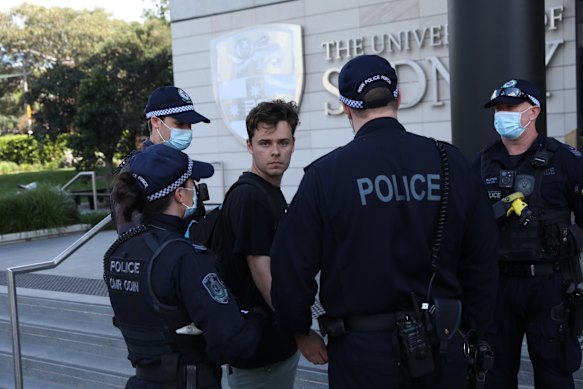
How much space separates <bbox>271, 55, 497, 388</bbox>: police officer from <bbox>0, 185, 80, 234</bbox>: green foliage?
406 inches

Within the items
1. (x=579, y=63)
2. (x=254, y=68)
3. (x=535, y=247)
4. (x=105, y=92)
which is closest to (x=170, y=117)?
(x=535, y=247)

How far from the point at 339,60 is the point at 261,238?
991 centimetres

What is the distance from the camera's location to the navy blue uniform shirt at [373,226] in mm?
2152

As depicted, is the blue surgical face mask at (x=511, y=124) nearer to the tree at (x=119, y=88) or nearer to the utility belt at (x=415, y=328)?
the utility belt at (x=415, y=328)

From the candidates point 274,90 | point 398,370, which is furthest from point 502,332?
point 274,90

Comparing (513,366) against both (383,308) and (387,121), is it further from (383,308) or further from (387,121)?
(387,121)

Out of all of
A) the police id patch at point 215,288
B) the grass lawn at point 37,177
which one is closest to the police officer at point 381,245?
the police id patch at point 215,288

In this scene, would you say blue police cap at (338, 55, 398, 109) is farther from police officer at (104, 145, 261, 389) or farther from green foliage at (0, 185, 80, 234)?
green foliage at (0, 185, 80, 234)

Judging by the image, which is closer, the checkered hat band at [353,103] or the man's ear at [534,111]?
the checkered hat band at [353,103]

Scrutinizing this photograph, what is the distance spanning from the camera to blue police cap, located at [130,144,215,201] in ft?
7.45

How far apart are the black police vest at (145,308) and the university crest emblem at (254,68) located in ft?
33.7

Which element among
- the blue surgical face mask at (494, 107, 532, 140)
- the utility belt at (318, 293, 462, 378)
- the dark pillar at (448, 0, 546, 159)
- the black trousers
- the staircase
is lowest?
the staircase

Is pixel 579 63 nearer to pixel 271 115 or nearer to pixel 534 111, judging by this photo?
pixel 534 111

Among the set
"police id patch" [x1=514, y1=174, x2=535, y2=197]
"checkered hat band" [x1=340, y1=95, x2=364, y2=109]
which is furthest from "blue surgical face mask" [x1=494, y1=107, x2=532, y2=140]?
"checkered hat band" [x1=340, y1=95, x2=364, y2=109]
